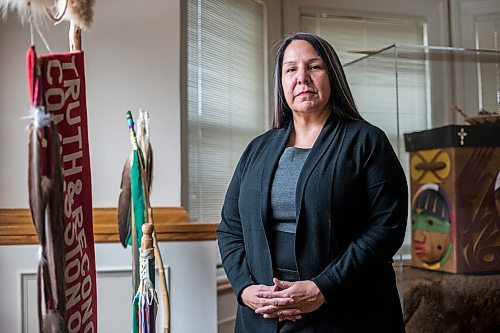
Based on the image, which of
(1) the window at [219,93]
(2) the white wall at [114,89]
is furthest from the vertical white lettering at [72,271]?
(1) the window at [219,93]

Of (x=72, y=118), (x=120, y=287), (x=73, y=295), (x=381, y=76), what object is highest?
(x=381, y=76)

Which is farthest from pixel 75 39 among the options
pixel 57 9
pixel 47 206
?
pixel 47 206

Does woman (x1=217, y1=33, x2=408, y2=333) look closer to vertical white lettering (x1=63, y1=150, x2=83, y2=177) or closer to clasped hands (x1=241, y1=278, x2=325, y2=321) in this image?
clasped hands (x1=241, y1=278, x2=325, y2=321)

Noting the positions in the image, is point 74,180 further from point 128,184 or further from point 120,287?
point 120,287

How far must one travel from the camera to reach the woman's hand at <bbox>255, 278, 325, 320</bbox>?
1397 mm

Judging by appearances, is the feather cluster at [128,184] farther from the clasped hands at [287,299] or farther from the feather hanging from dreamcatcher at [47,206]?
the feather hanging from dreamcatcher at [47,206]

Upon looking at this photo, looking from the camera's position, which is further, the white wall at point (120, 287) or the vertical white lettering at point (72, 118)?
the white wall at point (120, 287)

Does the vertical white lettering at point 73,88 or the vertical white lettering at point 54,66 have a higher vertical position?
the vertical white lettering at point 54,66

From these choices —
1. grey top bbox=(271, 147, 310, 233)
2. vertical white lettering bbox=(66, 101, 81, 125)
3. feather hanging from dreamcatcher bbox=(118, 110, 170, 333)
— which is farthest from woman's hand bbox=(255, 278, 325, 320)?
vertical white lettering bbox=(66, 101, 81, 125)

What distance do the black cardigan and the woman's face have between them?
0.24ft

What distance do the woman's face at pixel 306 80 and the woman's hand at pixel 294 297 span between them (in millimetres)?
417

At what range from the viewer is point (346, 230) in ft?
4.76

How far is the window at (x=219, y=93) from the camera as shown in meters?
2.26

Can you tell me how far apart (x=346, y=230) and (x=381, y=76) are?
1.17 metres
